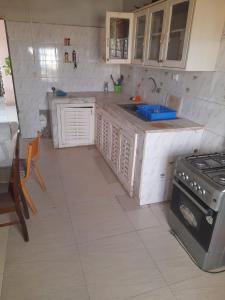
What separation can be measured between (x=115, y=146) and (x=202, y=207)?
1.41 meters

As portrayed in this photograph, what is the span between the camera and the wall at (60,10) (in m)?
3.23

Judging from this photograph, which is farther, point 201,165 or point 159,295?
point 201,165

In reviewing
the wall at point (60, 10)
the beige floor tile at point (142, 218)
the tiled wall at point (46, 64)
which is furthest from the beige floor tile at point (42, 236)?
the wall at point (60, 10)

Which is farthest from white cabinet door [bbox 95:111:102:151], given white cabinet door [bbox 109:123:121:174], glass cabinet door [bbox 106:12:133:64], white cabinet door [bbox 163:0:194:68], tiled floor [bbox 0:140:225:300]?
white cabinet door [bbox 163:0:194:68]

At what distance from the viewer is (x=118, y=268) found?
1599 mm

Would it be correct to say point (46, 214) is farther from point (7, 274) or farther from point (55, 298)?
point (55, 298)

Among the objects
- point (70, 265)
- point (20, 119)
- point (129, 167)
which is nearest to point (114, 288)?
point (70, 265)

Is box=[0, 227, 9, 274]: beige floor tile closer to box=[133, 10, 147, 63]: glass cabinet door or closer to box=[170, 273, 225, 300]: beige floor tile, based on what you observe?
box=[170, 273, 225, 300]: beige floor tile

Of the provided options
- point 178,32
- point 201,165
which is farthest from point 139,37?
point 201,165

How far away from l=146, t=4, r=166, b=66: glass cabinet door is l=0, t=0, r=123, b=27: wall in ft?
5.28

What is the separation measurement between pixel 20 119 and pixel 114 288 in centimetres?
325

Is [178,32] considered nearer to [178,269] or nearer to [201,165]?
[201,165]

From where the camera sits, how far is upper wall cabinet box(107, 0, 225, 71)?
173cm

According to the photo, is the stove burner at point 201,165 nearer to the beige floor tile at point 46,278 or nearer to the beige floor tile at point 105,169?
the beige floor tile at point 46,278
